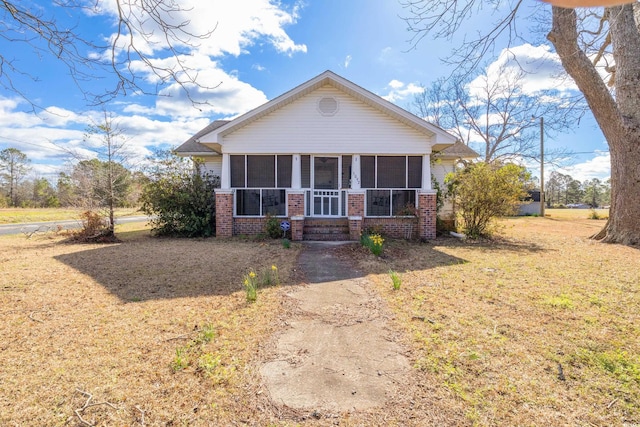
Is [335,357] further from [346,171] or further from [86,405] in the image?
[346,171]

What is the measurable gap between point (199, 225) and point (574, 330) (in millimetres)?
10212

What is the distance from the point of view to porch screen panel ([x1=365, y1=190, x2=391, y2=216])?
11.0 metres

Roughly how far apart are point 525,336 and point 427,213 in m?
7.35

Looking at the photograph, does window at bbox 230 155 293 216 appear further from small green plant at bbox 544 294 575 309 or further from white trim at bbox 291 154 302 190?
small green plant at bbox 544 294 575 309

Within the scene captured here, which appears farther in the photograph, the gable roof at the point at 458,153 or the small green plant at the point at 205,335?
the gable roof at the point at 458,153

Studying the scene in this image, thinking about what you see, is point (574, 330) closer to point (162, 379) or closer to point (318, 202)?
point (162, 379)

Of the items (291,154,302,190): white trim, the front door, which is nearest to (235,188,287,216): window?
(291,154,302,190): white trim

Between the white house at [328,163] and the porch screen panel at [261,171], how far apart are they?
0.04 m

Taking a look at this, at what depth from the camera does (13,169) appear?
130 ft

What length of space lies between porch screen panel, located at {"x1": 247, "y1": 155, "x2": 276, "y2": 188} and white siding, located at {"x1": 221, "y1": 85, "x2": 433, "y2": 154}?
401mm

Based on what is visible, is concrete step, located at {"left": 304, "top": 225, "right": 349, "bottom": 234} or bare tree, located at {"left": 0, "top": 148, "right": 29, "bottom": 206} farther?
bare tree, located at {"left": 0, "top": 148, "right": 29, "bottom": 206}

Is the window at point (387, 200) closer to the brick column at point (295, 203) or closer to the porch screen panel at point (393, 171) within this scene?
the porch screen panel at point (393, 171)

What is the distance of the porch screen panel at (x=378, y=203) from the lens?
10977 millimetres

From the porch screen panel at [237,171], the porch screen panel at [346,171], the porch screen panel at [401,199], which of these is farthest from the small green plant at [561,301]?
the porch screen panel at [237,171]
